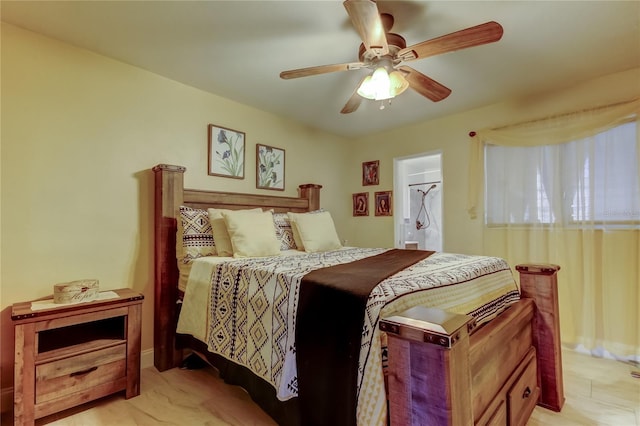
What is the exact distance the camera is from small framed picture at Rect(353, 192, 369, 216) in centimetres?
409

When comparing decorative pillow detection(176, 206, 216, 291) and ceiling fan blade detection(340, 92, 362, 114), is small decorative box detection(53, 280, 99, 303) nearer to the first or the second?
decorative pillow detection(176, 206, 216, 291)

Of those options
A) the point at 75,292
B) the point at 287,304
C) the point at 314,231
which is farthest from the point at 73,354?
the point at 314,231

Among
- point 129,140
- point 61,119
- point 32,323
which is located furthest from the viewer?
point 129,140

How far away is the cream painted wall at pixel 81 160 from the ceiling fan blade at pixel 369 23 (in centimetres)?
179

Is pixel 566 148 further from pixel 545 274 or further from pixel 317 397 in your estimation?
pixel 317 397

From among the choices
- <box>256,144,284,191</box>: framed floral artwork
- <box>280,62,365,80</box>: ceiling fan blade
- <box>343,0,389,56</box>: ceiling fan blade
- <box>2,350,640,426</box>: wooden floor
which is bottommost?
<box>2,350,640,426</box>: wooden floor

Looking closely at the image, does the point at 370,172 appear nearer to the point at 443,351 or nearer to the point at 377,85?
the point at 377,85

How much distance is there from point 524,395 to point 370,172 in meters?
3.00

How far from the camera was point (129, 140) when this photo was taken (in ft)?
7.46

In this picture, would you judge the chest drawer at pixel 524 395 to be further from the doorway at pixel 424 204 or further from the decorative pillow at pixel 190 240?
the doorway at pixel 424 204

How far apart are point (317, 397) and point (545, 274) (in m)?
1.50

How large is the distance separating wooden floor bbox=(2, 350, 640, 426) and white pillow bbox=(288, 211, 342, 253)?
4.14 feet

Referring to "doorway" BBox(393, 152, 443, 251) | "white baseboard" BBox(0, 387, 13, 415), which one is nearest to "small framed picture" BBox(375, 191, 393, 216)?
"doorway" BBox(393, 152, 443, 251)

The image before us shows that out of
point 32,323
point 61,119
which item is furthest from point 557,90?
point 32,323
